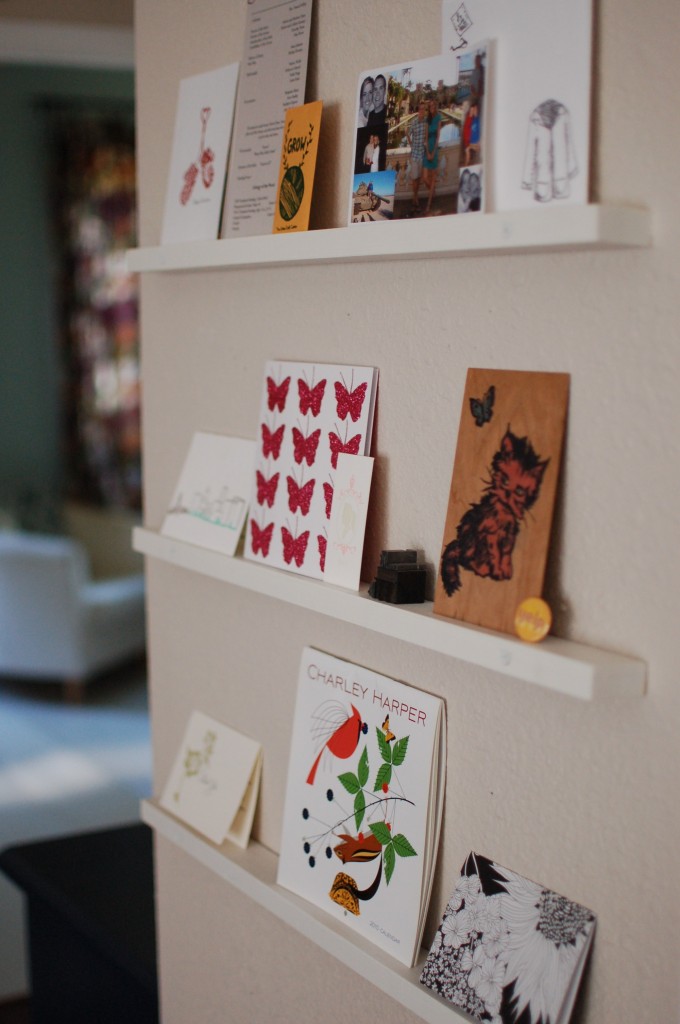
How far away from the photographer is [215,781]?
5.22 ft

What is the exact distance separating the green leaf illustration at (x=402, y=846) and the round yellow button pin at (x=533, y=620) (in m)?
0.35

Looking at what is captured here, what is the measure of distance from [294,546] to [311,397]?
189mm

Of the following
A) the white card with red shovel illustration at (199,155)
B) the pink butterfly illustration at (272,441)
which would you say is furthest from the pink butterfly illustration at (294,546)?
the white card with red shovel illustration at (199,155)

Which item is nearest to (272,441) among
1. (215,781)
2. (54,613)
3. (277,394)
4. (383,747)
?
(277,394)

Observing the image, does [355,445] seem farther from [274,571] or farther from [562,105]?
[562,105]

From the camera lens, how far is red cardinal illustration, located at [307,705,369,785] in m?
1.29

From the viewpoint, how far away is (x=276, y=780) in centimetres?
151

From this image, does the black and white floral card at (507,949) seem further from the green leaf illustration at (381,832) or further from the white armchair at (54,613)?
the white armchair at (54,613)

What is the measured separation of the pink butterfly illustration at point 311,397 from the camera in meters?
1.34

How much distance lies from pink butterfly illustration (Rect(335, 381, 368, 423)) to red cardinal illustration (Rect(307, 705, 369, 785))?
36 cm

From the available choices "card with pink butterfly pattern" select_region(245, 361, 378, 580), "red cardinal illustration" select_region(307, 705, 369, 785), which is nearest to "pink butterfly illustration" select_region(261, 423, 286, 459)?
"card with pink butterfly pattern" select_region(245, 361, 378, 580)

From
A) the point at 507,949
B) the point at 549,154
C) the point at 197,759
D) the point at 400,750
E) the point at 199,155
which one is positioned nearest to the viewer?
the point at 549,154

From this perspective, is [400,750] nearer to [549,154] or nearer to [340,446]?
[340,446]

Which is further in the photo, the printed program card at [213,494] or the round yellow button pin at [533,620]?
the printed program card at [213,494]
